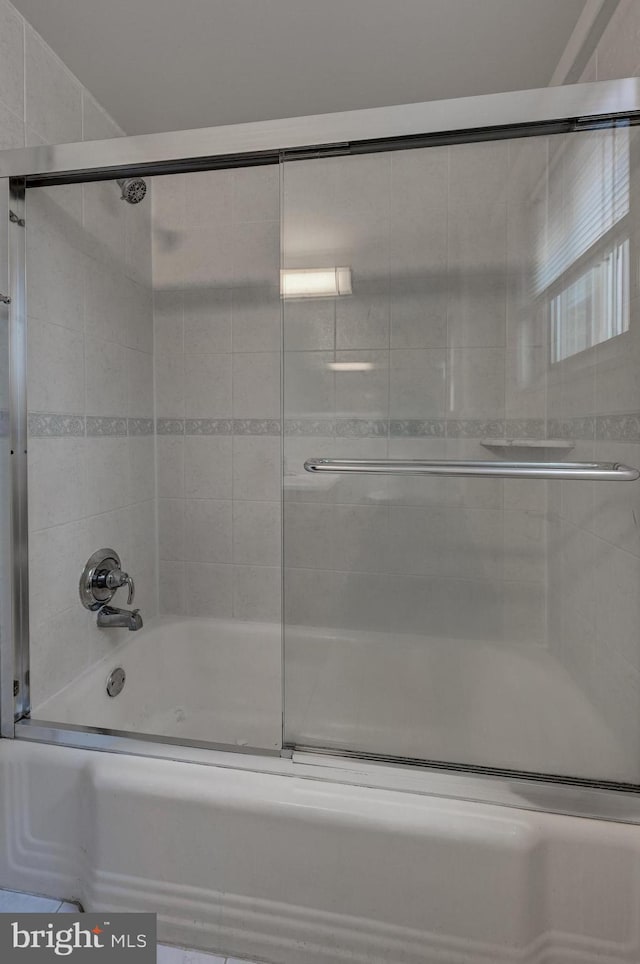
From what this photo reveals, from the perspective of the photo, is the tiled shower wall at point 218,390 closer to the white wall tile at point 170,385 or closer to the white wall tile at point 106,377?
the white wall tile at point 170,385

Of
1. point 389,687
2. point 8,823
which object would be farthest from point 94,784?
point 389,687

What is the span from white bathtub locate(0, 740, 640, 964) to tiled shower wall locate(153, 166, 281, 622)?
912 millimetres

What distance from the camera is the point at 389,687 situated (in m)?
1.18

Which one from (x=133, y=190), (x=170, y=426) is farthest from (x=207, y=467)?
(x=133, y=190)

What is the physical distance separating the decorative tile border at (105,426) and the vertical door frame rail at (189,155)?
0.33 m

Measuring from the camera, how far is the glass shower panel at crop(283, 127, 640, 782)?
3.37ft

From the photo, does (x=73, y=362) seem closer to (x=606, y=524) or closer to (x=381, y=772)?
(x=381, y=772)

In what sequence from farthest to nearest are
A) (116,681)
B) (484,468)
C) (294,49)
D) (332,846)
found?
(116,681) → (294,49) → (484,468) → (332,846)

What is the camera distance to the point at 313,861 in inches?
38.6

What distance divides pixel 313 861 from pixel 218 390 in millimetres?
1573

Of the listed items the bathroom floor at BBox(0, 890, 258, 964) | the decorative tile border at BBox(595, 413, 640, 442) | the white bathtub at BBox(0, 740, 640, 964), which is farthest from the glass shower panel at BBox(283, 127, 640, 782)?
the bathroom floor at BBox(0, 890, 258, 964)

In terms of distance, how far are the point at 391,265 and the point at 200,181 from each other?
1239 millimetres

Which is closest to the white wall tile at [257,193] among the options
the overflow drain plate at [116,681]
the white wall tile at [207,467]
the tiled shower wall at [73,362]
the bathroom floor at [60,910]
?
the tiled shower wall at [73,362]

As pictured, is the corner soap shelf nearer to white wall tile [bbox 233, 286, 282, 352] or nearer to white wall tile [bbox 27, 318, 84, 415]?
white wall tile [bbox 233, 286, 282, 352]
